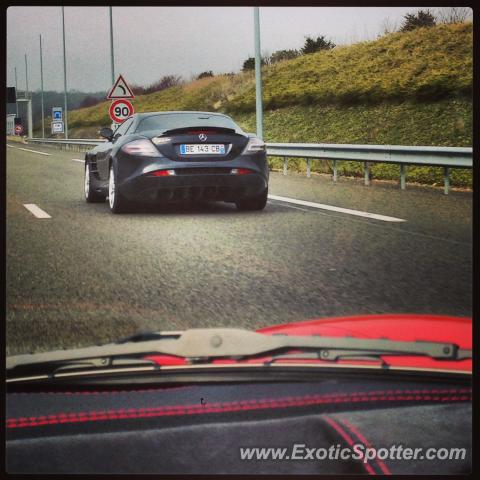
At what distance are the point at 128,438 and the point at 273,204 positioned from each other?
847cm

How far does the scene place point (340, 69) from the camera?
1021 inches

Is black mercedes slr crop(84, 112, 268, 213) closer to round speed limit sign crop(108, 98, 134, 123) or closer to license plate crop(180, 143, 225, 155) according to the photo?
license plate crop(180, 143, 225, 155)

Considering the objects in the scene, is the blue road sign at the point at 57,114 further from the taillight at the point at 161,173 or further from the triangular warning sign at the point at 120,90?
the taillight at the point at 161,173

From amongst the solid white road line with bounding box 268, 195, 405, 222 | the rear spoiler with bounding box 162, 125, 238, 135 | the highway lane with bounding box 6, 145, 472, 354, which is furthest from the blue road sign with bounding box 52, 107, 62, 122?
the rear spoiler with bounding box 162, 125, 238, 135

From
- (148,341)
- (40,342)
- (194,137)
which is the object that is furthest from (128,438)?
(194,137)

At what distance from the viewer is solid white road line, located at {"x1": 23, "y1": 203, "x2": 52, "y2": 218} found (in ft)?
30.3

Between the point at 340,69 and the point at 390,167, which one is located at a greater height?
the point at 340,69

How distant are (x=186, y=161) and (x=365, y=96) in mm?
17426

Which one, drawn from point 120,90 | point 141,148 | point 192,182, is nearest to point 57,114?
point 120,90

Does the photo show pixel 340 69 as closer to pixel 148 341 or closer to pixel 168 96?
pixel 168 96

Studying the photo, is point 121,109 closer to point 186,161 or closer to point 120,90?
point 120,90

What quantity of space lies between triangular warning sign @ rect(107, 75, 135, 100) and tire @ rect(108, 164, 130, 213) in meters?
6.39

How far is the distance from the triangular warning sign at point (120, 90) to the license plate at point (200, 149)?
7154 mm

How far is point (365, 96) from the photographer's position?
25.0 metres
